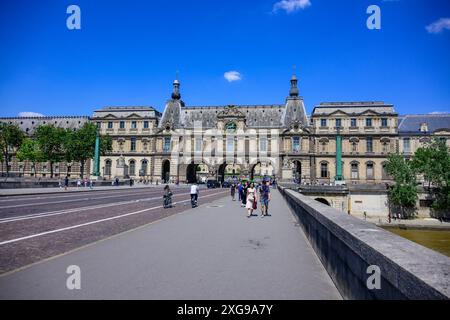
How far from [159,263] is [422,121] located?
79125mm

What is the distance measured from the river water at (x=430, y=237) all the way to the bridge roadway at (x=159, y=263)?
27.7 metres

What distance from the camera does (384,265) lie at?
10.2ft

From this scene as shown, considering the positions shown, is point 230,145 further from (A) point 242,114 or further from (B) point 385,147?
(B) point 385,147

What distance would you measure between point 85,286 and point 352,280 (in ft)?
12.8

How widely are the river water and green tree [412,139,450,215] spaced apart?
727cm

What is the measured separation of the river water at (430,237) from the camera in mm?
31811

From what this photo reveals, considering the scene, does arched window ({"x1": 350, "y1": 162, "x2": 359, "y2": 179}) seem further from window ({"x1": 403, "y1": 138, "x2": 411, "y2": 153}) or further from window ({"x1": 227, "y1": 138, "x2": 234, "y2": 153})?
window ({"x1": 227, "y1": 138, "x2": 234, "y2": 153})

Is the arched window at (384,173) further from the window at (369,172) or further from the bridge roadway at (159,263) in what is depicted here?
the bridge roadway at (159,263)

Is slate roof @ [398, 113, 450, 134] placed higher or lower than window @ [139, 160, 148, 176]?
higher

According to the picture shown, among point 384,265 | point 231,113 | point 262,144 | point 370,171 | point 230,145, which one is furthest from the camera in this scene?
point 231,113

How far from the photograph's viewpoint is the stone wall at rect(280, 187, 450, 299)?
2496 millimetres

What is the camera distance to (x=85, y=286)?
16.7 feet

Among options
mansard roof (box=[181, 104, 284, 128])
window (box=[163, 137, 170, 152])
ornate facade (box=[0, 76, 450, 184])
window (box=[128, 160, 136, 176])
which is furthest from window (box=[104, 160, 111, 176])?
mansard roof (box=[181, 104, 284, 128])

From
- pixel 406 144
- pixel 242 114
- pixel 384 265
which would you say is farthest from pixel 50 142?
pixel 384 265
